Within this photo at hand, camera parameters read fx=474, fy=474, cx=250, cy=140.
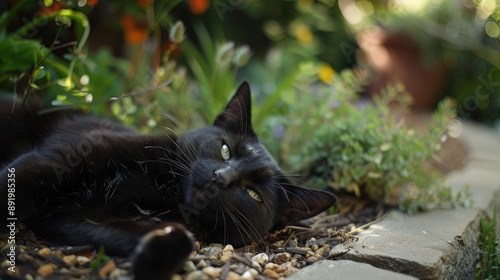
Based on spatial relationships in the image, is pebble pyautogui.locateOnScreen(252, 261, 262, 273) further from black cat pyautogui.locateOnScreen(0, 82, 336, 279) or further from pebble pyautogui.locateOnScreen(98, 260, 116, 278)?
pebble pyautogui.locateOnScreen(98, 260, 116, 278)

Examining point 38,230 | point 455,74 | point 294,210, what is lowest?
point 38,230

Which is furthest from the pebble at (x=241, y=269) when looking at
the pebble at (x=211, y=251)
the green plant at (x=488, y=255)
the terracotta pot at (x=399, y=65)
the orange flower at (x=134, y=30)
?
the terracotta pot at (x=399, y=65)

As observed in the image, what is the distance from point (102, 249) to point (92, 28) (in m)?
2.28

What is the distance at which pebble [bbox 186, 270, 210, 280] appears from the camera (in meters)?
1.31

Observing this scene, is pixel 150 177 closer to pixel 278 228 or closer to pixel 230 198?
pixel 230 198

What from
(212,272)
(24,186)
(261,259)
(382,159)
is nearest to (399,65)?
(382,159)

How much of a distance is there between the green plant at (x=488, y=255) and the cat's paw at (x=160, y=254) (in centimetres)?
115

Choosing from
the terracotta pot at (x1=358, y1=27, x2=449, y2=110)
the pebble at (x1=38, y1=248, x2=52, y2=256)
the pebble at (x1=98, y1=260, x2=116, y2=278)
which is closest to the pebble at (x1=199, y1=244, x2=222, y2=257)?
the pebble at (x1=98, y1=260, x2=116, y2=278)

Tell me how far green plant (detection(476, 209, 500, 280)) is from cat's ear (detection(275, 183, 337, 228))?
0.60 m

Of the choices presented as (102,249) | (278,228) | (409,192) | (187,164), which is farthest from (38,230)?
(409,192)

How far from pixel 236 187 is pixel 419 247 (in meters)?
0.67

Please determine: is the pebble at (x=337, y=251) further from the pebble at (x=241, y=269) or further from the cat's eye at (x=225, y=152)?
the cat's eye at (x=225, y=152)

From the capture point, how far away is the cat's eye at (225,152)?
5.92ft

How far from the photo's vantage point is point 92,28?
3.23 m
